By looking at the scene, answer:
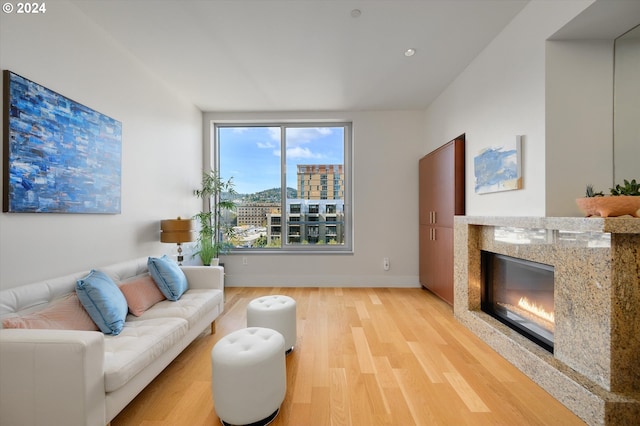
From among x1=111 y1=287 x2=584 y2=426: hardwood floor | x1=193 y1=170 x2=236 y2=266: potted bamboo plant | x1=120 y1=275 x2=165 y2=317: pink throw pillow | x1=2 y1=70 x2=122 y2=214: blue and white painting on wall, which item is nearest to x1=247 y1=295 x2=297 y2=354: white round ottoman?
x1=111 y1=287 x2=584 y2=426: hardwood floor

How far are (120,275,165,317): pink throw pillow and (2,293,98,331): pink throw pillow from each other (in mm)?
347

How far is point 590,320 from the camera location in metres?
1.66

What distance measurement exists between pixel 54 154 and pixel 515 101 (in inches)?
144

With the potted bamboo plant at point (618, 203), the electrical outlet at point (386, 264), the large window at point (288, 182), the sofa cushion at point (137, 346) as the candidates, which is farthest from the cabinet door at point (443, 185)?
the sofa cushion at point (137, 346)

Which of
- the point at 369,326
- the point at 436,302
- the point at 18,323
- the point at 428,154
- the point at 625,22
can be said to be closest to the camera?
the point at 18,323

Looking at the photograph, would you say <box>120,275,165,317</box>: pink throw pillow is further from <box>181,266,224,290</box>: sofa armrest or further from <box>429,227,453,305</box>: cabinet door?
<box>429,227,453,305</box>: cabinet door

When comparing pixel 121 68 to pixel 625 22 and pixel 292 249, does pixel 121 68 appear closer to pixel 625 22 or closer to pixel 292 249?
pixel 292 249

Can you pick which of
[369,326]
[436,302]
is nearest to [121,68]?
[369,326]

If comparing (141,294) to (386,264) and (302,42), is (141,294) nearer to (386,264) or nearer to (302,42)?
(302,42)

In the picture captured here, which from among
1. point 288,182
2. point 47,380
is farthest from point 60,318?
point 288,182

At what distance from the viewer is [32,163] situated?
1.84 meters

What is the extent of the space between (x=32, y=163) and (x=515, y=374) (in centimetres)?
368

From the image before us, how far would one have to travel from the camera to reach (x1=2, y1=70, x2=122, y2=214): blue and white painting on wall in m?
1.74

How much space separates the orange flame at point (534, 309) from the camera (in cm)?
205
